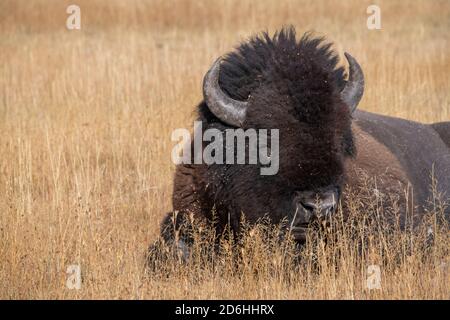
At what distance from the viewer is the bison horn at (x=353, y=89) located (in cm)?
714

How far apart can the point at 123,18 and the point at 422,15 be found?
813cm

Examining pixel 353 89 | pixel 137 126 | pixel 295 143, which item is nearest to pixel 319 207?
pixel 295 143

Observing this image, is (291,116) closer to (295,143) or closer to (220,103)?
(295,143)

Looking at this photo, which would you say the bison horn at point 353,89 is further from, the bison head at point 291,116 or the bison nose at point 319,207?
the bison nose at point 319,207

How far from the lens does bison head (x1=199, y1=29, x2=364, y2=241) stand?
21.1 feet

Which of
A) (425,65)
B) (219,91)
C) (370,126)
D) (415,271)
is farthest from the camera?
(425,65)

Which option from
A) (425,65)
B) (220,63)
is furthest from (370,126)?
(425,65)

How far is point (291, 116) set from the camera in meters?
6.57

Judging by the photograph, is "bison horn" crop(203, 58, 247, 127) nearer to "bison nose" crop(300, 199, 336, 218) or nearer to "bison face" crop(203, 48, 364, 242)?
"bison face" crop(203, 48, 364, 242)

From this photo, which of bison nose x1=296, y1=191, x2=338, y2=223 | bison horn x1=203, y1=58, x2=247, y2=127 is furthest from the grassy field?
bison horn x1=203, y1=58, x2=247, y2=127

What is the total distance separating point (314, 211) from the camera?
21.0ft

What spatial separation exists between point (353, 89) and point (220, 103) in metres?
1.18

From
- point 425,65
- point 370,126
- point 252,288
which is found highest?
point 425,65

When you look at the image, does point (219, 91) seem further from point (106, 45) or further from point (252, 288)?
point (106, 45)
